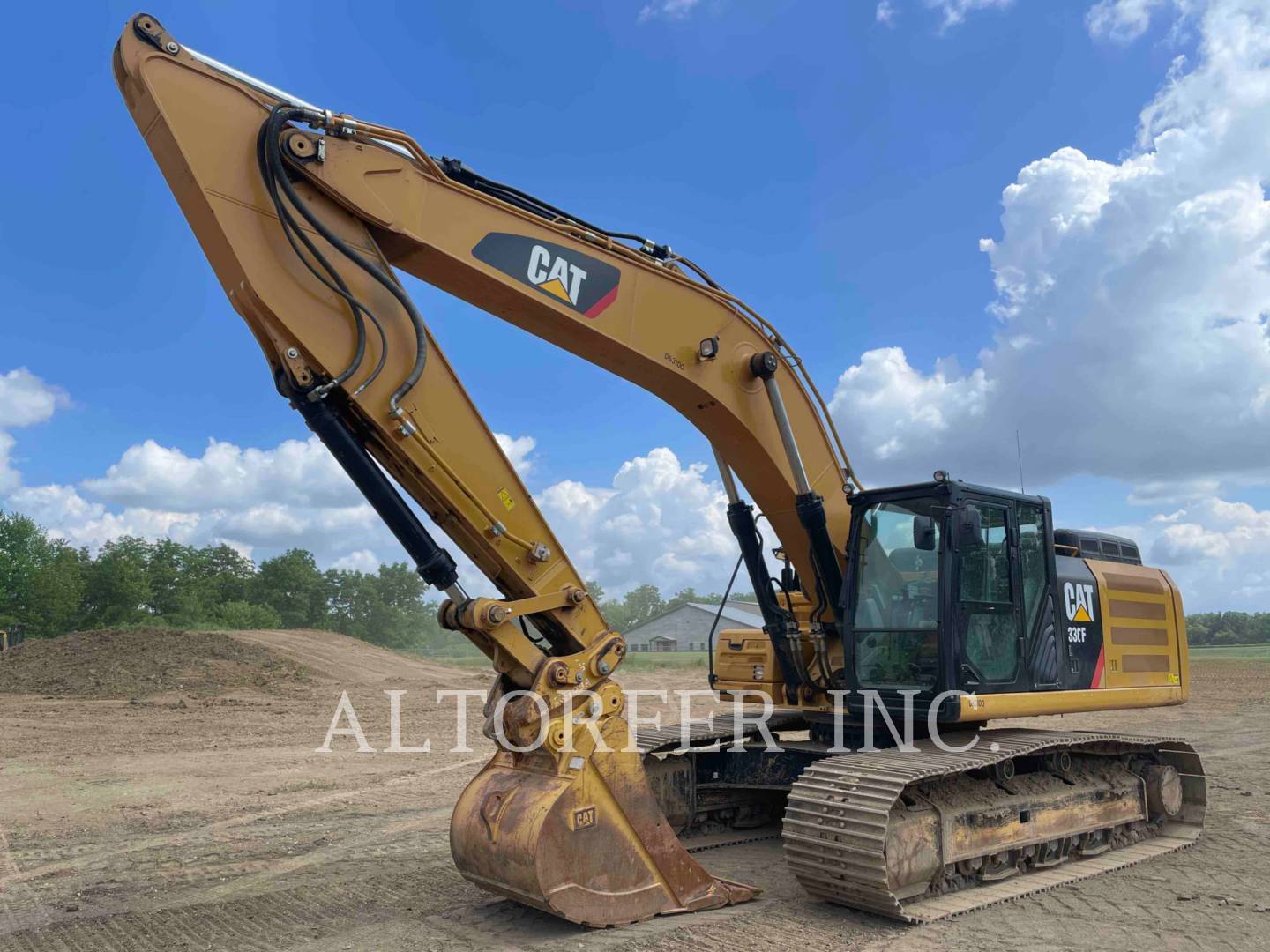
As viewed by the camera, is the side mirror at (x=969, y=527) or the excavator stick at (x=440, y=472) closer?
the excavator stick at (x=440, y=472)

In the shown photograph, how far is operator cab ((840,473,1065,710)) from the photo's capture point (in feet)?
22.9

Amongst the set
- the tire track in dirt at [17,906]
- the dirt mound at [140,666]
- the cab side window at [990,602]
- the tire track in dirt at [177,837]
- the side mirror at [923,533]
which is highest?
the side mirror at [923,533]

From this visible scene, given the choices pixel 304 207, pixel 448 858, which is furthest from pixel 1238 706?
pixel 304 207

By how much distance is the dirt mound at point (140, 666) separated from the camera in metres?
20.6

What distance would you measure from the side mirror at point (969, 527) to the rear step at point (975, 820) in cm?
146

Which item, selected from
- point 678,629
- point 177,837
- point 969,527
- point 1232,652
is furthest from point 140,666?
point 1232,652

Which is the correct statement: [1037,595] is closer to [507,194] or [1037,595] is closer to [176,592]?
[507,194]

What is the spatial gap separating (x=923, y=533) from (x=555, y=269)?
3206 mm

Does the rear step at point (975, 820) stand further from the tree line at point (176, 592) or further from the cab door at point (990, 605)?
the tree line at point (176, 592)

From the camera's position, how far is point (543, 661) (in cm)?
583

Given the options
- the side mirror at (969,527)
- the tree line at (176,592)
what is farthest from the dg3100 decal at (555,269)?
the tree line at (176,592)

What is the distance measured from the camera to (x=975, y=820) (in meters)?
6.93

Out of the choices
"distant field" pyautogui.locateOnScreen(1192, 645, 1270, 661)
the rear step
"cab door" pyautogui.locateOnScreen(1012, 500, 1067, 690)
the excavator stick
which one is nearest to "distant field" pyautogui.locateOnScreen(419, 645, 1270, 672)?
"distant field" pyautogui.locateOnScreen(1192, 645, 1270, 661)

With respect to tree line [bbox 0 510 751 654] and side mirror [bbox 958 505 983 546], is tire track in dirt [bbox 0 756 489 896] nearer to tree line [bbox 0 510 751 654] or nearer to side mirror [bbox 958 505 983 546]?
side mirror [bbox 958 505 983 546]
